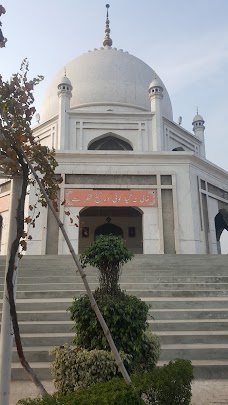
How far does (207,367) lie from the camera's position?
177 inches

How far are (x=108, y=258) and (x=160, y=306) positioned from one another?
244 cm

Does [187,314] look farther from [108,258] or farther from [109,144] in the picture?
[109,144]

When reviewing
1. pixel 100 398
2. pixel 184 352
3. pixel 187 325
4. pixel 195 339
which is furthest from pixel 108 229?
pixel 100 398

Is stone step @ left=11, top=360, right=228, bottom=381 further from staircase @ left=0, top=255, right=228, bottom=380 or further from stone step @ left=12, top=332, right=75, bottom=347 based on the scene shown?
stone step @ left=12, top=332, right=75, bottom=347

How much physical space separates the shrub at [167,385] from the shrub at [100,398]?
1.14ft

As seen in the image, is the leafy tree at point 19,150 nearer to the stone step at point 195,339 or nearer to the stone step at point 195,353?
the stone step at point 195,353

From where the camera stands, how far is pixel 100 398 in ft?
7.16

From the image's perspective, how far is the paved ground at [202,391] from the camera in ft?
11.8

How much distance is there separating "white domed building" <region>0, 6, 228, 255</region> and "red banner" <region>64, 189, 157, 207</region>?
4 centimetres

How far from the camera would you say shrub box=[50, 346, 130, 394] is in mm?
3283

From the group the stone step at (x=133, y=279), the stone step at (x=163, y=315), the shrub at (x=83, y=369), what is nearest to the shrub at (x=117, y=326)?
the shrub at (x=83, y=369)

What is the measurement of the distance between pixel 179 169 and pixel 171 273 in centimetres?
761

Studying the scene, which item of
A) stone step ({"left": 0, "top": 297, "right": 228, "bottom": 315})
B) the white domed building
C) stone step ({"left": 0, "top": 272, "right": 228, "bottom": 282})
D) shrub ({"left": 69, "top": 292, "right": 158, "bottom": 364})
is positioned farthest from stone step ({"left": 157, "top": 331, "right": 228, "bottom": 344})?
the white domed building

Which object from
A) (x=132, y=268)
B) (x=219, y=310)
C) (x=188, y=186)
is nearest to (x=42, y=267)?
(x=132, y=268)
